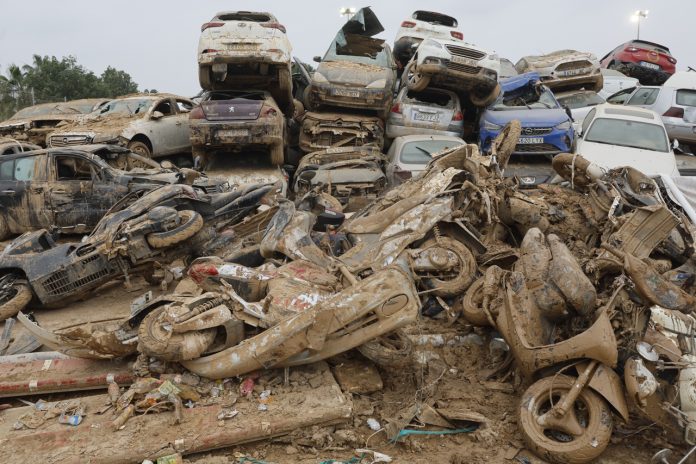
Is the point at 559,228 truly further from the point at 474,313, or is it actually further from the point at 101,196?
the point at 101,196

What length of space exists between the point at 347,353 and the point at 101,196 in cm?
546

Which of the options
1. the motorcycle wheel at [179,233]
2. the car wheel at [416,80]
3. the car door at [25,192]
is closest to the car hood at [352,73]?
the car wheel at [416,80]

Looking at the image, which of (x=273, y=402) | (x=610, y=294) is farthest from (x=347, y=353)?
(x=610, y=294)

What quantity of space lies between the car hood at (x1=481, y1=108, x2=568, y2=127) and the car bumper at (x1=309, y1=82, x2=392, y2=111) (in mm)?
2230

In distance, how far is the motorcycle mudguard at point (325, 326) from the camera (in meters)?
4.20

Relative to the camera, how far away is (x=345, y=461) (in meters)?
3.87

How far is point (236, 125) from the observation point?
34.0 feet

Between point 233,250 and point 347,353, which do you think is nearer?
point 347,353

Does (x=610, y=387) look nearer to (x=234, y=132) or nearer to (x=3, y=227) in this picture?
(x=234, y=132)

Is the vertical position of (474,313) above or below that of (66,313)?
above

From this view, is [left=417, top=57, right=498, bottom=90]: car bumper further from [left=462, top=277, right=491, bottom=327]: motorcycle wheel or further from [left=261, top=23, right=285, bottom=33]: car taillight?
[left=462, top=277, right=491, bottom=327]: motorcycle wheel

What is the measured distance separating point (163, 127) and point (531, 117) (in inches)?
321

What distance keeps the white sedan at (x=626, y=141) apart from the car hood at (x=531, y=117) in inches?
23.1

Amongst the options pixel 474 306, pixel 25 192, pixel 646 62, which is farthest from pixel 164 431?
pixel 646 62
